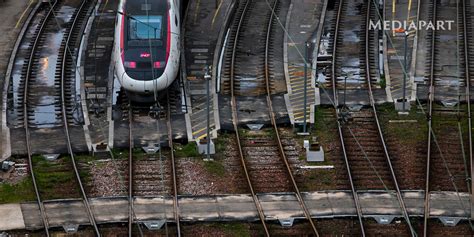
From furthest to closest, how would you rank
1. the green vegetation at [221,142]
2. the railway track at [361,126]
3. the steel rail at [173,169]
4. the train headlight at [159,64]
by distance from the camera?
the train headlight at [159,64] → the green vegetation at [221,142] → the railway track at [361,126] → the steel rail at [173,169]

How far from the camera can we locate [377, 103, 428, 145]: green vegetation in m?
48.3

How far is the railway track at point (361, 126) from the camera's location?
43781mm

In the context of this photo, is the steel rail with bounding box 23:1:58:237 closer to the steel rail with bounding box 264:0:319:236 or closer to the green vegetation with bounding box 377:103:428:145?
the steel rail with bounding box 264:0:319:236

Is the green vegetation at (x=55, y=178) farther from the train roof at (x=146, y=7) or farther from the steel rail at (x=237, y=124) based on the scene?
the train roof at (x=146, y=7)

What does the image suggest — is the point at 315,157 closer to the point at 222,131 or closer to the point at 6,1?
the point at 222,131

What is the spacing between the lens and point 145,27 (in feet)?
168

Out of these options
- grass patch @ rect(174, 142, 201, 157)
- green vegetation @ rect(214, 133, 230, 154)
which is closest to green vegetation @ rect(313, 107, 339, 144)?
green vegetation @ rect(214, 133, 230, 154)

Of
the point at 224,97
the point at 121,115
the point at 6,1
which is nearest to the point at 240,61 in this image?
the point at 224,97

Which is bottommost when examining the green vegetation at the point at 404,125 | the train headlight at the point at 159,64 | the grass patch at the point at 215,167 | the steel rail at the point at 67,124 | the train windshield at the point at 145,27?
the green vegetation at the point at 404,125

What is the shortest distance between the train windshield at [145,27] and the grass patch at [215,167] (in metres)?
7.62

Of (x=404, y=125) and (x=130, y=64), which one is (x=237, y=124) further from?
(x=404, y=125)

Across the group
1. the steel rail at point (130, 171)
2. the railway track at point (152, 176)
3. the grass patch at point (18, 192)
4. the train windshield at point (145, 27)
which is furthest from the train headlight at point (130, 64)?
the grass patch at point (18, 192)

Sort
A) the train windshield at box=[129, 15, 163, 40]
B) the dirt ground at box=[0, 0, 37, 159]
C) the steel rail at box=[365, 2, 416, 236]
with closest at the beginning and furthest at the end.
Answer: the steel rail at box=[365, 2, 416, 236] → the train windshield at box=[129, 15, 163, 40] → the dirt ground at box=[0, 0, 37, 159]

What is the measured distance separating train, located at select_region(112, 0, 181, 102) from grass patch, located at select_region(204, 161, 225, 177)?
5.31m
